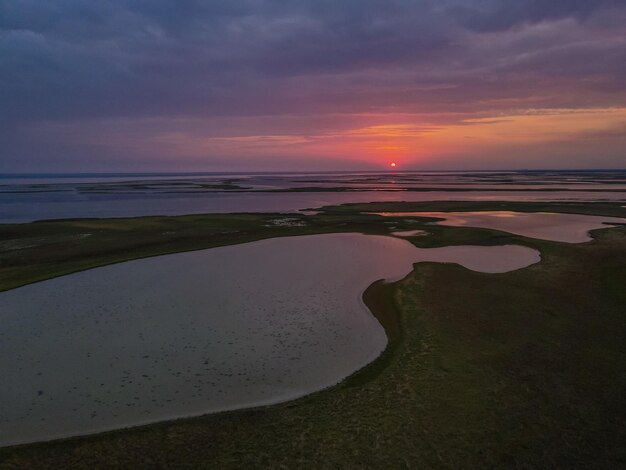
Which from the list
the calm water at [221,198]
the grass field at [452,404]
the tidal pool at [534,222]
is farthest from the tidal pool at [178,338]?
the calm water at [221,198]

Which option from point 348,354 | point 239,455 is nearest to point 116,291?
point 348,354

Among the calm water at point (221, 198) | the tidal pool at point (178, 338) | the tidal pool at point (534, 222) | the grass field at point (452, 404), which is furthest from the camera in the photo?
the calm water at point (221, 198)

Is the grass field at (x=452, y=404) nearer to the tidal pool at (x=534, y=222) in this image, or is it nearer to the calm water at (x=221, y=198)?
the tidal pool at (x=534, y=222)

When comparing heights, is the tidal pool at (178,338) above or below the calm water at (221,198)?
above

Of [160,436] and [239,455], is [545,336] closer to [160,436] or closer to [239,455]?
[239,455]

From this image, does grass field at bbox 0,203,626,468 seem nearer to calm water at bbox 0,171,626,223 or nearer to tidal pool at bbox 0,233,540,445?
tidal pool at bbox 0,233,540,445
